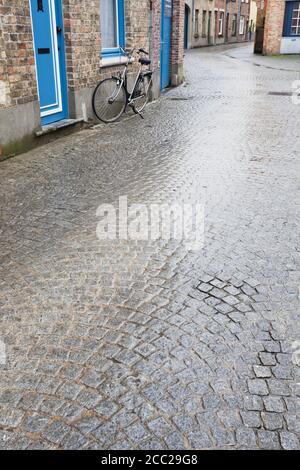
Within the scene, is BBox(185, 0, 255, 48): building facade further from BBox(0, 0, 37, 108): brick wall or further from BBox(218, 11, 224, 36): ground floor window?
BBox(0, 0, 37, 108): brick wall

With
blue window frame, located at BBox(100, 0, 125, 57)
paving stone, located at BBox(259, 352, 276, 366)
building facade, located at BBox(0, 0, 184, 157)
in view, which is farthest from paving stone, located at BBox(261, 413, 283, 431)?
blue window frame, located at BBox(100, 0, 125, 57)

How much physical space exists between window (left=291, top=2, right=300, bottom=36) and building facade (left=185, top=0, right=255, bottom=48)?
9.31 metres

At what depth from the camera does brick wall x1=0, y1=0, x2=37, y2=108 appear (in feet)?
20.9

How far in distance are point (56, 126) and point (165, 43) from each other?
7311 mm

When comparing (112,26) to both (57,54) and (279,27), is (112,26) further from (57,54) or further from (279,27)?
(279,27)

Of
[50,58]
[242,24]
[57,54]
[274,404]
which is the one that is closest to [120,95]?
[57,54]

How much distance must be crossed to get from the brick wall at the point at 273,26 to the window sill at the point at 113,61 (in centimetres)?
2063

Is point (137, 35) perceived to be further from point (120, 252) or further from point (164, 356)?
point (164, 356)

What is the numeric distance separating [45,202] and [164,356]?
2.92m

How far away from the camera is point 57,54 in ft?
26.3

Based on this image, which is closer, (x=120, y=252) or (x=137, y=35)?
(x=120, y=252)

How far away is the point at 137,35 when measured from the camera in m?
10.8

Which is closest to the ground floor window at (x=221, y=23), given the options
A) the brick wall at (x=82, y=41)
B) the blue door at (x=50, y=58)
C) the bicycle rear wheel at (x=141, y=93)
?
the bicycle rear wheel at (x=141, y=93)
